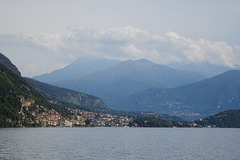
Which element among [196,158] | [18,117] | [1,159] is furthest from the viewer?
[18,117]

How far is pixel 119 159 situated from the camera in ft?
265

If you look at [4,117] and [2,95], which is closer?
[4,117]

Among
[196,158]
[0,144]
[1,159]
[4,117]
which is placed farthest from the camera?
[4,117]

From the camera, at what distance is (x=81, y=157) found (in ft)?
264

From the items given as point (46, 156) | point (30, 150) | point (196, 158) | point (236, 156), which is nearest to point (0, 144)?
point (30, 150)

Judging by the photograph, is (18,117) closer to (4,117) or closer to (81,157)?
(4,117)

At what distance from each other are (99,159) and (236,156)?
34.8 metres

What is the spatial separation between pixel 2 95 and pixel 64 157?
12782 cm

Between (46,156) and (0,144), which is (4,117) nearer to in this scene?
(0,144)

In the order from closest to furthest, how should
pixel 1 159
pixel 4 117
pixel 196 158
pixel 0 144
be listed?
pixel 1 159 < pixel 196 158 < pixel 0 144 < pixel 4 117

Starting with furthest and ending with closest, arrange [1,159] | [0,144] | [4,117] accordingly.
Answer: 1. [4,117]
2. [0,144]
3. [1,159]

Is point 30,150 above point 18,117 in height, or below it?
below

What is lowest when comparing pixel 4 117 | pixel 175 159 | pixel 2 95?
pixel 175 159

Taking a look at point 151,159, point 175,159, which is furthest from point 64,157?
point 175,159
